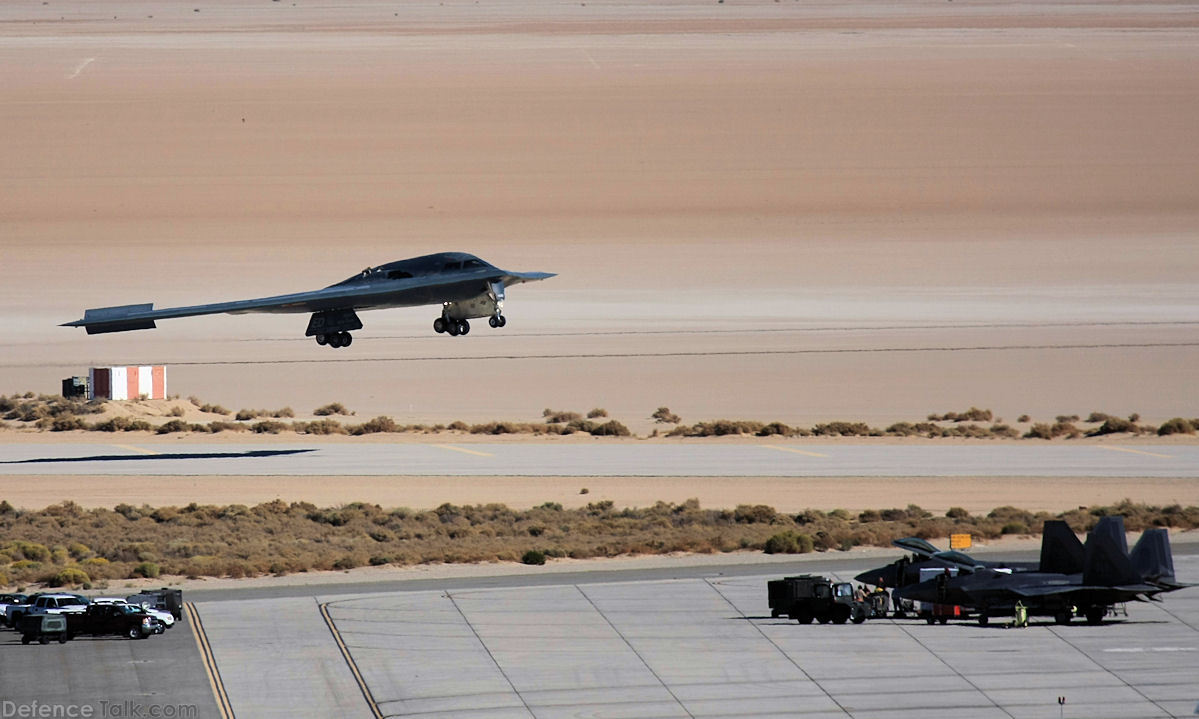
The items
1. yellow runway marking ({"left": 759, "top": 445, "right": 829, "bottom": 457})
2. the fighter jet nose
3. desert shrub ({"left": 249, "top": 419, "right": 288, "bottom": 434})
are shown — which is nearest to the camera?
the fighter jet nose

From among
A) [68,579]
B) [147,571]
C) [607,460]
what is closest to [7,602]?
[68,579]

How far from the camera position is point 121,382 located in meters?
82.2

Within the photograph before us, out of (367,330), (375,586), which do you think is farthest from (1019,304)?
(375,586)

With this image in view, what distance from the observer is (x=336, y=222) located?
141000mm

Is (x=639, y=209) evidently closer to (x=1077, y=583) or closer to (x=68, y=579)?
(x=68, y=579)

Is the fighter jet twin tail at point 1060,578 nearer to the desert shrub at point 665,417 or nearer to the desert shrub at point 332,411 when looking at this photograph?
the desert shrub at point 665,417

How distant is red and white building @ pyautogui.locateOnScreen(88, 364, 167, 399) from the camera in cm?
8175

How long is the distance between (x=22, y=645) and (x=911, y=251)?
4096 inches

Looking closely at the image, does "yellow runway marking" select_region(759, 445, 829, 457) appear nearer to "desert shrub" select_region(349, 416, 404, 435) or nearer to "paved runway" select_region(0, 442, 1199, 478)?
"paved runway" select_region(0, 442, 1199, 478)

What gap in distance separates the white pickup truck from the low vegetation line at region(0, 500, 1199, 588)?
289 inches

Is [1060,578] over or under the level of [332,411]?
under

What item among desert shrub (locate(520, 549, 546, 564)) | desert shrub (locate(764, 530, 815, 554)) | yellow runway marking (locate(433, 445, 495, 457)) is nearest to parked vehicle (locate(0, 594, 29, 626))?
desert shrub (locate(520, 549, 546, 564))

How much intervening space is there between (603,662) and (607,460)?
32.0m

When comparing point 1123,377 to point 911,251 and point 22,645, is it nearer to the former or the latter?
point 911,251
